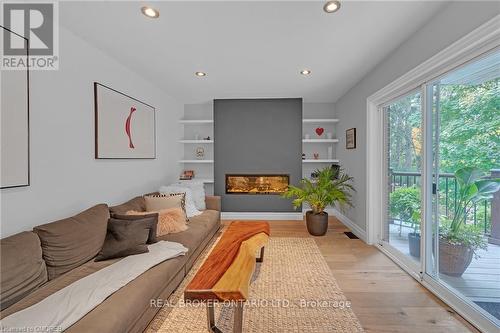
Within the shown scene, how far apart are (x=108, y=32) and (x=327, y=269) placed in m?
3.43

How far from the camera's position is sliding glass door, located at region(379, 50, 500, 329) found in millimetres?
1696

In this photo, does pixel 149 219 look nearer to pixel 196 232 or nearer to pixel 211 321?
pixel 196 232

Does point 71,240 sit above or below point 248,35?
below

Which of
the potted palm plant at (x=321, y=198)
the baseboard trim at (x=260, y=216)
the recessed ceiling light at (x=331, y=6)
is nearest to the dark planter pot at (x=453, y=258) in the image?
the potted palm plant at (x=321, y=198)

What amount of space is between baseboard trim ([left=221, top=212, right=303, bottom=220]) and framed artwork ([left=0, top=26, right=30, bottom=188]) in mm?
3438

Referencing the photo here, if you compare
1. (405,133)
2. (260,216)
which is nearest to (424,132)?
(405,133)

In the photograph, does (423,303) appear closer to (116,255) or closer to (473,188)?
(473,188)

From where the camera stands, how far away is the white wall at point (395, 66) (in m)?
1.67

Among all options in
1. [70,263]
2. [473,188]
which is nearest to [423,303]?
[473,188]

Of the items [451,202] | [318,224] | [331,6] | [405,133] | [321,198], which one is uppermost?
[331,6]

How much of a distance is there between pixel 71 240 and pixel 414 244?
11.2 ft

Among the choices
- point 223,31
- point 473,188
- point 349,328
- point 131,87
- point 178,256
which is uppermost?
point 223,31

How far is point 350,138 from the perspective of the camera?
4.07 m

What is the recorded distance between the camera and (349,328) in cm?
171
